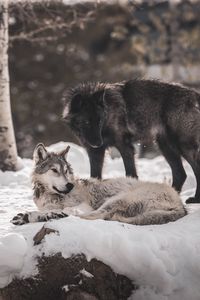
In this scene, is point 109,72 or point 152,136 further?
point 109,72

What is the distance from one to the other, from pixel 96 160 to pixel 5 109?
7.15ft

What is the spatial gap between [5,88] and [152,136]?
2.63 meters

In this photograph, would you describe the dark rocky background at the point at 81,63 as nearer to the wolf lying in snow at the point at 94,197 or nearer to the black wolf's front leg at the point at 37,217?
the wolf lying in snow at the point at 94,197

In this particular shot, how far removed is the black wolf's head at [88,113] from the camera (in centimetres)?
661

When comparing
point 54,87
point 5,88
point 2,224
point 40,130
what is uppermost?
point 5,88

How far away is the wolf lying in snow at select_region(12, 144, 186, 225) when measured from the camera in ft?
16.1

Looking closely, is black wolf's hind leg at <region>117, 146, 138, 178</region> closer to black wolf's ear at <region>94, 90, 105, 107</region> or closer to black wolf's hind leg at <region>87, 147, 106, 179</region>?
black wolf's hind leg at <region>87, 147, 106, 179</region>

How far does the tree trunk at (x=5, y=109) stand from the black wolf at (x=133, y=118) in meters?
1.68

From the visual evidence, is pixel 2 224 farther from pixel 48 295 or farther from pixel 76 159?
pixel 76 159

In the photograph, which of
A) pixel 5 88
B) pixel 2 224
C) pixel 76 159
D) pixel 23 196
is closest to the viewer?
pixel 2 224

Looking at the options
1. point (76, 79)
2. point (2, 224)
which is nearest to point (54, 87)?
point (76, 79)

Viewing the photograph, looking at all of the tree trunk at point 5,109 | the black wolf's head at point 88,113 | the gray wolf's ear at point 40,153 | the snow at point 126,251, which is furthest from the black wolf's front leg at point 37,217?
the tree trunk at point 5,109

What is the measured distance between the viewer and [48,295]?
418 cm

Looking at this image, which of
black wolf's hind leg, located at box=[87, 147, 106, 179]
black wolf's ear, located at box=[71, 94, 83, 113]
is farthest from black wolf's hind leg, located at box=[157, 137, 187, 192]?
black wolf's ear, located at box=[71, 94, 83, 113]
